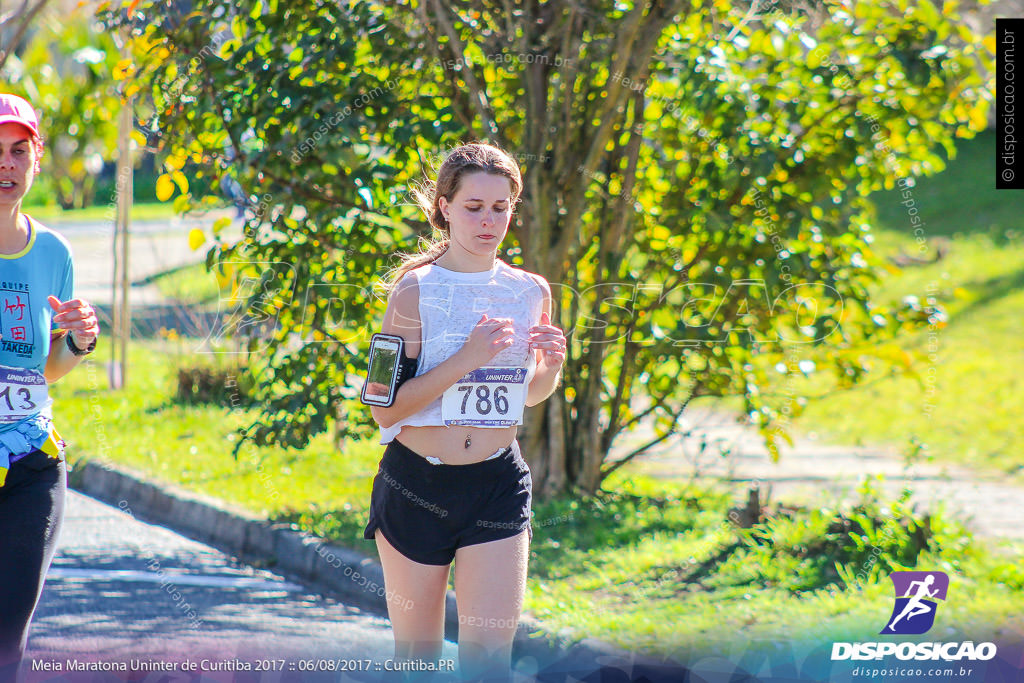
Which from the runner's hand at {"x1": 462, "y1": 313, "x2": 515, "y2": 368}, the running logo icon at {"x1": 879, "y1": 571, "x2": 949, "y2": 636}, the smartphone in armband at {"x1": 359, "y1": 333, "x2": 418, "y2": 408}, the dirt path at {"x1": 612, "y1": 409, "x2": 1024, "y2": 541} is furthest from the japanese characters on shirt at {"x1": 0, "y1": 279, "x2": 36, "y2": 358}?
the dirt path at {"x1": 612, "y1": 409, "x2": 1024, "y2": 541}

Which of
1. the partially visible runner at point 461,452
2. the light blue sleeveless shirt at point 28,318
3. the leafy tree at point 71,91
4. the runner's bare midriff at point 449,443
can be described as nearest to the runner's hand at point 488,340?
the partially visible runner at point 461,452

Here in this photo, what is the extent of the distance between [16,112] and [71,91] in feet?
58.4

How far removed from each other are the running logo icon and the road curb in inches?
42.4

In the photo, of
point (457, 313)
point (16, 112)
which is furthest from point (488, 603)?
point (16, 112)

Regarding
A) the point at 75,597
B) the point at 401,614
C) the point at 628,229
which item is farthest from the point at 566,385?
the point at 401,614

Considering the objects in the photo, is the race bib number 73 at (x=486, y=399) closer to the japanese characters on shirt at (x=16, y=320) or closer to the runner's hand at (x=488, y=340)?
the runner's hand at (x=488, y=340)

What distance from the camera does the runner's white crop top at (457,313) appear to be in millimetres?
3111

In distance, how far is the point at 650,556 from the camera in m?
5.59

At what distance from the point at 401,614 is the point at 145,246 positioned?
20706mm

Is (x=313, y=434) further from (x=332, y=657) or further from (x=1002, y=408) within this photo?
(x=1002, y=408)

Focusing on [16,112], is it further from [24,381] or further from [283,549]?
[283,549]

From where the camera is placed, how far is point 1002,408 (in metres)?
10.1

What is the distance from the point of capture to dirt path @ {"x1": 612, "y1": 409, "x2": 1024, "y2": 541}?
264 inches

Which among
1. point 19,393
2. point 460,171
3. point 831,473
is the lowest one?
point 831,473
